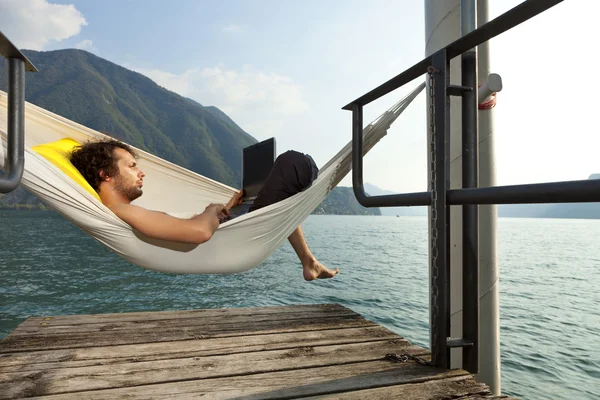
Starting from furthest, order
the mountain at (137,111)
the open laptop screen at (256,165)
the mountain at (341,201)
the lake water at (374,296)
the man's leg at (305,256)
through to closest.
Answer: the mountain at (341,201), the mountain at (137,111), the lake water at (374,296), the open laptop screen at (256,165), the man's leg at (305,256)

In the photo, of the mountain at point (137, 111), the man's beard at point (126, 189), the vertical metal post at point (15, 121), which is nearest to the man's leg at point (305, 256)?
the man's beard at point (126, 189)

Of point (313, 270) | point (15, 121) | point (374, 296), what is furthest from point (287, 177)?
point (374, 296)

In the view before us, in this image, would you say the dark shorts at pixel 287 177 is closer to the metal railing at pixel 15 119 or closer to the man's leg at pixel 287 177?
the man's leg at pixel 287 177

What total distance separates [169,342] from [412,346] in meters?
0.96

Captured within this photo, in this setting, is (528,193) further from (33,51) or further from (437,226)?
(33,51)

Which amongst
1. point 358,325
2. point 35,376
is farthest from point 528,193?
point 35,376

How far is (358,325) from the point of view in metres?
1.82

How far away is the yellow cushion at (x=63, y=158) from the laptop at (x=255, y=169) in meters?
0.81

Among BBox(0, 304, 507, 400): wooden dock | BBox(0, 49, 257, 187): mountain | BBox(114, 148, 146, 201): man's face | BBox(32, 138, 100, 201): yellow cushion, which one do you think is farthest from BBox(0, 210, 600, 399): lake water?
BBox(0, 49, 257, 187): mountain

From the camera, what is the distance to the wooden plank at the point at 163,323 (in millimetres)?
1793

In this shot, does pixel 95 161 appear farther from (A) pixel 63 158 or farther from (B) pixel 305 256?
(B) pixel 305 256

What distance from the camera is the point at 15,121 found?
1154mm

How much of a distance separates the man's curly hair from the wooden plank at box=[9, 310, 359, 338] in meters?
0.66

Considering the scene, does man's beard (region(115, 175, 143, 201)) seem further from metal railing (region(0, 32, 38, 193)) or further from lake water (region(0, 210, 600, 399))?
lake water (region(0, 210, 600, 399))
